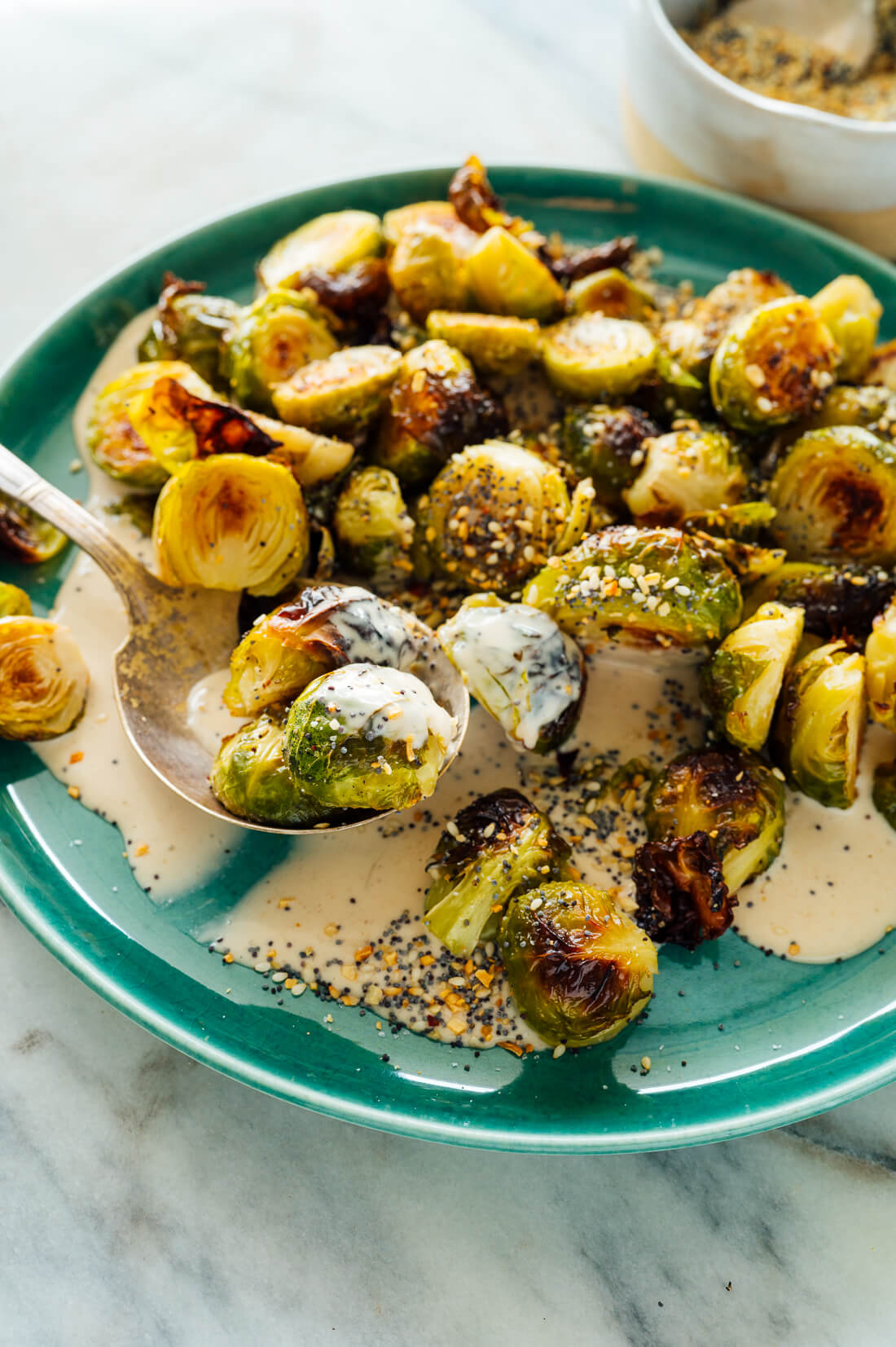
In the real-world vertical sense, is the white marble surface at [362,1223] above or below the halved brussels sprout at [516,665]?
below

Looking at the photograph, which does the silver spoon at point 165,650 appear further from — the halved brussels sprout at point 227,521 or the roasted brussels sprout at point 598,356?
the roasted brussels sprout at point 598,356

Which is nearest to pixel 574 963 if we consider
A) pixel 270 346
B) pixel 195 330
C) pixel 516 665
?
pixel 516 665

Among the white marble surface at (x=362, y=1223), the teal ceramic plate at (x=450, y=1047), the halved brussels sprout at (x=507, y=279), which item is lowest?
the white marble surface at (x=362, y=1223)

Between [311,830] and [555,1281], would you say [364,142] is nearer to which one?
[311,830]

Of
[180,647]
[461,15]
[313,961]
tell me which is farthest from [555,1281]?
[461,15]

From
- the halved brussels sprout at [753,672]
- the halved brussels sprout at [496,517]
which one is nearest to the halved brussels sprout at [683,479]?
the halved brussels sprout at [496,517]
